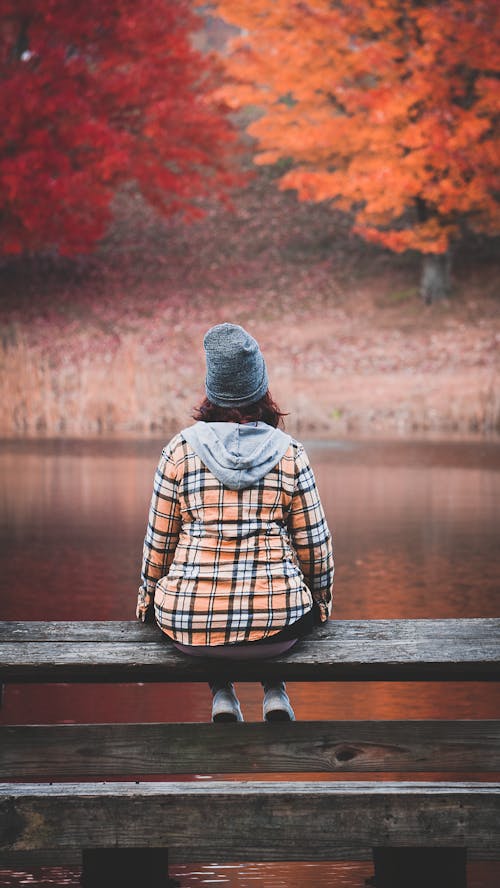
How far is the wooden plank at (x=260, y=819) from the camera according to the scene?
11.4ft

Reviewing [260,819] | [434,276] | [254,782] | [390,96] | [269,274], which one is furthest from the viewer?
[269,274]

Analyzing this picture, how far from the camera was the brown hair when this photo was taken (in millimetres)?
3746

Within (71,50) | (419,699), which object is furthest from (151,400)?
(419,699)

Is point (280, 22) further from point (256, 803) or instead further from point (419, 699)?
point (256, 803)

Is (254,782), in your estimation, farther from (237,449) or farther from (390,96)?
(390,96)

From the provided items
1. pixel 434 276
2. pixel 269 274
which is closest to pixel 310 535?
pixel 434 276

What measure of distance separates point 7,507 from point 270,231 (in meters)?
21.6

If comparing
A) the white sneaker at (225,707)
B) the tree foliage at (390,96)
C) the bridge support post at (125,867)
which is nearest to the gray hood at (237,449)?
the white sneaker at (225,707)

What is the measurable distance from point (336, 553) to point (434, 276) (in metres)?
17.8

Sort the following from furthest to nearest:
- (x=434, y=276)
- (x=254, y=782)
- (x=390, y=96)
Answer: (x=434, y=276)
(x=390, y=96)
(x=254, y=782)

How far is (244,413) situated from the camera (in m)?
3.76

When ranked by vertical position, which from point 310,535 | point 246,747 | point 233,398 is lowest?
point 246,747

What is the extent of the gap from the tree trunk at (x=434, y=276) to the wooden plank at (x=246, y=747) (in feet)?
78.3

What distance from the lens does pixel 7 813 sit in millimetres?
3486
